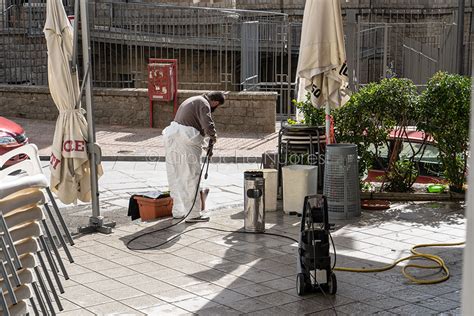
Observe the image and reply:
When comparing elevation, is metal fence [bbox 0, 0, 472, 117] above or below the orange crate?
above

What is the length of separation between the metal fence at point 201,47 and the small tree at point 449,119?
21.4 feet

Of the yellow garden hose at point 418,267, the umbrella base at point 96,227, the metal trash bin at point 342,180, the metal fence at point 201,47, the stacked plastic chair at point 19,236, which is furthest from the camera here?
the metal fence at point 201,47

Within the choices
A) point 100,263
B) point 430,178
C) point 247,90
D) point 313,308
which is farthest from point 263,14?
point 313,308

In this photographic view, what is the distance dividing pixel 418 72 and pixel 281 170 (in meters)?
10.5

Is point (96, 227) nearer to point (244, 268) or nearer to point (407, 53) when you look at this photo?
point (244, 268)

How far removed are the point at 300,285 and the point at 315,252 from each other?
32 centimetres

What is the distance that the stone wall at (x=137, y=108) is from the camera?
59.4ft

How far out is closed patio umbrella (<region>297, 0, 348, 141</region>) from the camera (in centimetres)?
1010

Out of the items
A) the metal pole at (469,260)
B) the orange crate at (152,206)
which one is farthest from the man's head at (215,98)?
the metal pole at (469,260)

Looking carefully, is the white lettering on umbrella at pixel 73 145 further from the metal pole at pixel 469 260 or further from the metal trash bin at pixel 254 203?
the metal pole at pixel 469 260

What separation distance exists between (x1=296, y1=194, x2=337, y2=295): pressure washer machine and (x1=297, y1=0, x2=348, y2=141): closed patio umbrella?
11.6ft

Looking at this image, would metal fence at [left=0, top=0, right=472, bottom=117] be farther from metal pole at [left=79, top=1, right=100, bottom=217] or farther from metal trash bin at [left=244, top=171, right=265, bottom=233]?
metal pole at [left=79, top=1, right=100, bottom=217]

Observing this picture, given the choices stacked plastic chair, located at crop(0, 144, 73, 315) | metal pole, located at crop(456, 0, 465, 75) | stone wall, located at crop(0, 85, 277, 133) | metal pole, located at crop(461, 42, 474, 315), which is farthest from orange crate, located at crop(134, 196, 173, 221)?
stone wall, located at crop(0, 85, 277, 133)

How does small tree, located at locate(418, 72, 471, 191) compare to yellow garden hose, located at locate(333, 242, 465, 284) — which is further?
small tree, located at locate(418, 72, 471, 191)
